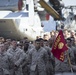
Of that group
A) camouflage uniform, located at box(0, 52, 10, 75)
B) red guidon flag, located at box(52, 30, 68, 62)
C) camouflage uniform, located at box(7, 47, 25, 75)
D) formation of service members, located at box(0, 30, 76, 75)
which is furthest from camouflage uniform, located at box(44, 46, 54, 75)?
red guidon flag, located at box(52, 30, 68, 62)

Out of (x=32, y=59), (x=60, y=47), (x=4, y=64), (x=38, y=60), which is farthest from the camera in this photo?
(x=32, y=59)

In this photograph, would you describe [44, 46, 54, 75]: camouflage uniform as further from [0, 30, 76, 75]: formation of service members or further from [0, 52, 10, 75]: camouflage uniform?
[0, 52, 10, 75]: camouflage uniform

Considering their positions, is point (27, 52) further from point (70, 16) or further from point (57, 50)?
point (70, 16)

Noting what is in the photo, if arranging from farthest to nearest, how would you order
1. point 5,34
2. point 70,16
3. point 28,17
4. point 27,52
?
point 70,16
point 5,34
point 28,17
point 27,52

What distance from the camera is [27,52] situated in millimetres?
12055

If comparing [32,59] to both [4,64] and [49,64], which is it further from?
[4,64]

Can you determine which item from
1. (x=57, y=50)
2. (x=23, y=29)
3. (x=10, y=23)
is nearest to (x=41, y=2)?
(x=23, y=29)

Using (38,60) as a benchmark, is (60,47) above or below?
above

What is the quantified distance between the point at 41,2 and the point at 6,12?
14.0 feet

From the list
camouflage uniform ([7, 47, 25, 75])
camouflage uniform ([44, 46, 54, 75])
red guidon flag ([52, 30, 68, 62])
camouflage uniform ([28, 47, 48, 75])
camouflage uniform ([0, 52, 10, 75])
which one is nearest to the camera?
red guidon flag ([52, 30, 68, 62])

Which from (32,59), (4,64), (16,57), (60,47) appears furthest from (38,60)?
(60,47)

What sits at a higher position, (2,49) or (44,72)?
(2,49)

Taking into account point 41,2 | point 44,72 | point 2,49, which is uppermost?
point 41,2

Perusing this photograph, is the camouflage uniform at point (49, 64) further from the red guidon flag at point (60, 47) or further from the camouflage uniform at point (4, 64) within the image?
the red guidon flag at point (60, 47)
